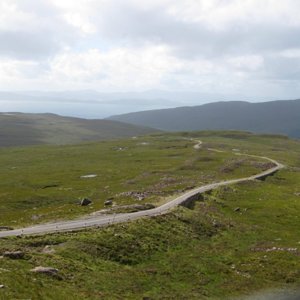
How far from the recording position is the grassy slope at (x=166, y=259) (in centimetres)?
4259

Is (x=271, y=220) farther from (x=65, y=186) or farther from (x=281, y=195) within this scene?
(x=65, y=186)

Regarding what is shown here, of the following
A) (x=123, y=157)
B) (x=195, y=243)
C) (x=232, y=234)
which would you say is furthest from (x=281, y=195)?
(x=123, y=157)

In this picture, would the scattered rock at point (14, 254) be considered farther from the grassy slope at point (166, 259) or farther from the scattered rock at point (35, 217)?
the scattered rock at point (35, 217)

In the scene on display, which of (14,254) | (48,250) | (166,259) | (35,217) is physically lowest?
(166,259)

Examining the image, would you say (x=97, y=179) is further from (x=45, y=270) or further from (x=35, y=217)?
(x=45, y=270)

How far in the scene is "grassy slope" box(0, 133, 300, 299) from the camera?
42.6 m

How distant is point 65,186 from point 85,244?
72474 millimetres

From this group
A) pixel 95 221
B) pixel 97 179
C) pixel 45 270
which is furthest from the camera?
pixel 97 179

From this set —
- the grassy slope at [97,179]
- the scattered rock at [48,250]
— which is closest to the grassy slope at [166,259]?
the scattered rock at [48,250]

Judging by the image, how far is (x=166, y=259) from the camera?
5603cm

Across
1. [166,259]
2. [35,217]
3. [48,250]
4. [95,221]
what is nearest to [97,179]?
[35,217]

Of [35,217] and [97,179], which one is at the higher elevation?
[35,217]

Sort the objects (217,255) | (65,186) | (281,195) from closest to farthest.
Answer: (217,255) → (281,195) → (65,186)

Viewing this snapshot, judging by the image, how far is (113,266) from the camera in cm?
5141
